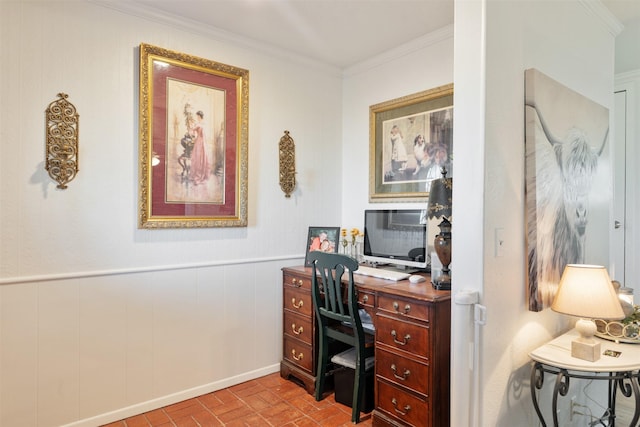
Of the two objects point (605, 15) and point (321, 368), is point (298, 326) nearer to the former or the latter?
point (321, 368)

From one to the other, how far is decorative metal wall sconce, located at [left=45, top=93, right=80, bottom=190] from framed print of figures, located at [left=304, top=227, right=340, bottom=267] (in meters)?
1.73

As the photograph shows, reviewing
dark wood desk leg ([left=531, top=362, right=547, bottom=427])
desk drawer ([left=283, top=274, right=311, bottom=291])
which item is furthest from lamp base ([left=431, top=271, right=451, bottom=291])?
desk drawer ([left=283, top=274, right=311, bottom=291])

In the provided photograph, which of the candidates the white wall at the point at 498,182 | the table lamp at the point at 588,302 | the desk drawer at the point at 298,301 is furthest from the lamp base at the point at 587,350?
the desk drawer at the point at 298,301

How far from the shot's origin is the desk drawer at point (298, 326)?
9.65 ft

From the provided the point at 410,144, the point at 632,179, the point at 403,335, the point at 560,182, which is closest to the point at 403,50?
the point at 410,144

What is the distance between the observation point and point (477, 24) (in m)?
1.78

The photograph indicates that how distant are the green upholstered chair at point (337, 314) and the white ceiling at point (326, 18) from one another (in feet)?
5.40

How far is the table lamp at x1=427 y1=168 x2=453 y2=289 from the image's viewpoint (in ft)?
7.33

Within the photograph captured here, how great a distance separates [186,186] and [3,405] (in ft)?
5.30

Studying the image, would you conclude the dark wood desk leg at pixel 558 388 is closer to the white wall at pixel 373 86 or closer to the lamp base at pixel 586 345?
the lamp base at pixel 586 345

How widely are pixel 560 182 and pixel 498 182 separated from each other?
0.65m

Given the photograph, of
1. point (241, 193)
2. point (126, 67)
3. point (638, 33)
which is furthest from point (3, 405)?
point (638, 33)

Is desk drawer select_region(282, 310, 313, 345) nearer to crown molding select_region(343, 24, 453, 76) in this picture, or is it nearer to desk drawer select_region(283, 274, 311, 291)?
desk drawer select_region(283, 274, 311, 291)

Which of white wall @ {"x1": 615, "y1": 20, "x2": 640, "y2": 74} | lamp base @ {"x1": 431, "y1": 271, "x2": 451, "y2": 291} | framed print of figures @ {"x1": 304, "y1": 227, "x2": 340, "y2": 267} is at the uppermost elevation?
white wall @ {"x1": 615, "y1": 20, "x2": 640, "y2": 74}
